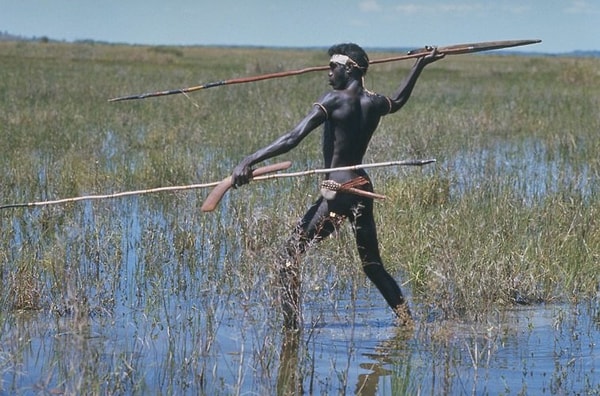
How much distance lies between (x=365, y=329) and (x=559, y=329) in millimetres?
1227

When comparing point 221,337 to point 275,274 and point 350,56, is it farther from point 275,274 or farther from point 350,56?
point 350,56

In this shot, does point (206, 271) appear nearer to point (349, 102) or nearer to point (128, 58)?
point (349, 102)

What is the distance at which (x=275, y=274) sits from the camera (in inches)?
245

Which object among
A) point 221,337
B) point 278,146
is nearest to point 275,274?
point 278,146

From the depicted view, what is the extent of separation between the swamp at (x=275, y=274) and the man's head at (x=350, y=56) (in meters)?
1.10

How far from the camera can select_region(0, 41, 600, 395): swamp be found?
6008 millimetres

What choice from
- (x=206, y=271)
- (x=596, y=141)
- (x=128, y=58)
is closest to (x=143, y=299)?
(x=206, y=271)

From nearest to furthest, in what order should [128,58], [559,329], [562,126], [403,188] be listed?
[559,329] < [403,188] < [562,126] < [128,58]

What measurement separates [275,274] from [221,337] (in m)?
0.91

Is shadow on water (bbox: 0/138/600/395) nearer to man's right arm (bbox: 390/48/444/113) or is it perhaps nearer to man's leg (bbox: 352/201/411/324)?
man's leg (bbox: 352/201/411/324)

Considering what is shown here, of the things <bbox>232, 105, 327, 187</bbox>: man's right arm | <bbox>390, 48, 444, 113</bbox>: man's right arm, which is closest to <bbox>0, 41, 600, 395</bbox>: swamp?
<bbox>232, 105, 327, 187</bbox>: man's right arm

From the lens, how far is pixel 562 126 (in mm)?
18734

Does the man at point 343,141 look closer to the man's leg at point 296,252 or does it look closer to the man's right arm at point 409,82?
the man's leg at point 296,252

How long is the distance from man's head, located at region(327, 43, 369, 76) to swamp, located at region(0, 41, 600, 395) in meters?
1.10
